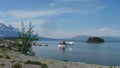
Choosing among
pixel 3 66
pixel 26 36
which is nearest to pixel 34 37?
pixel 26 36

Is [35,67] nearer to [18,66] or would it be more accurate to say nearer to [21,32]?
[18,66]

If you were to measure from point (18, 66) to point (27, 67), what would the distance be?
64 centimetres

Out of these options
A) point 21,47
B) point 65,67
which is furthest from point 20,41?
point 65,67

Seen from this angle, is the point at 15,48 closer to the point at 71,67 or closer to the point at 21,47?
the point at 21,47

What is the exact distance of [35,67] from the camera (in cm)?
2183

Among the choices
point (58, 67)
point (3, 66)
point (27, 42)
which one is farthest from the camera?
point (27, 42)

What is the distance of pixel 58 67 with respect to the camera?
2373 cm

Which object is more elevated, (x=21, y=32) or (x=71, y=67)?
(x=21, y=32)

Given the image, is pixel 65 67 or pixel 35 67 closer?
pixel 35 67

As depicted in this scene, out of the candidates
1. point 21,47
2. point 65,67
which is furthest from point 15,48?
point 65,67

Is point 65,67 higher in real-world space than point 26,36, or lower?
lower

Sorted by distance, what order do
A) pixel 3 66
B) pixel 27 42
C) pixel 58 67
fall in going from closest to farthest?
pixel 3 66 < pixel 58 67 < pixel 27 42

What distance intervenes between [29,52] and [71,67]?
84.3 ft

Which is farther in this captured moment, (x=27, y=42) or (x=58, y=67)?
(x=27, y=42)
